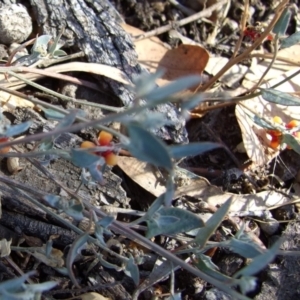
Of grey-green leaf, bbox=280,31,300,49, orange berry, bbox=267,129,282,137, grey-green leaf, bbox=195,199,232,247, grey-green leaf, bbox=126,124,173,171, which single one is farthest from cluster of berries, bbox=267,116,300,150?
grey-green leaf, bbox=126,124,173,171

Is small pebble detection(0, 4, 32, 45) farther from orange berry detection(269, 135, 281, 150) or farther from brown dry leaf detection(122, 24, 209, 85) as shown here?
orange berry detection(269, 135, 281, 150)

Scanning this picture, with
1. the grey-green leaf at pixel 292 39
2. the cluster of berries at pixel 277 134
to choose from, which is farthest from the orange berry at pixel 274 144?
the grey-green leaf at pixel 292 39

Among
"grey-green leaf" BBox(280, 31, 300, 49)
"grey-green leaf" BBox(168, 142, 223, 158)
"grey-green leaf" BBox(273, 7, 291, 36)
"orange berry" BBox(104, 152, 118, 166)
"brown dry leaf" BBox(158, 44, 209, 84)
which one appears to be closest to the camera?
"grey-green leaf" BBox(168, 142, 223, 158)

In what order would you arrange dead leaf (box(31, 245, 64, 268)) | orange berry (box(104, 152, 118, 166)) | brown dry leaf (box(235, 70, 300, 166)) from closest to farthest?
orange berry (box(104, 152, 118, 166)) → dead leaf (box(31, 245, 64, 268)) → brown dry leaf (box(235, 70, 300, 166))

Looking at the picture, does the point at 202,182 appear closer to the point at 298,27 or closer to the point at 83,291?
the point at 83,291

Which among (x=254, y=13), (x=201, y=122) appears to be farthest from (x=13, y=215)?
(x=254, y=13)

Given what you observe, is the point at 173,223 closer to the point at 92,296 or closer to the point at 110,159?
the point at 110,159
